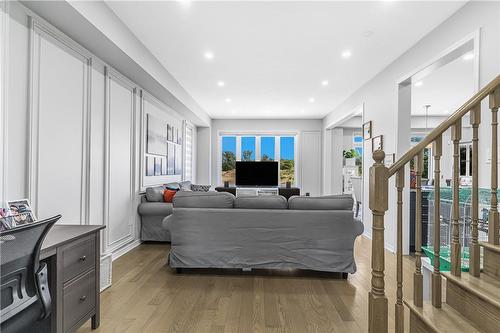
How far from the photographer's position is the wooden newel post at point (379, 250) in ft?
5.74

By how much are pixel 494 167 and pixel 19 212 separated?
314 cm

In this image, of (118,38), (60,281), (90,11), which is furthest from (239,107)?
(60,281)

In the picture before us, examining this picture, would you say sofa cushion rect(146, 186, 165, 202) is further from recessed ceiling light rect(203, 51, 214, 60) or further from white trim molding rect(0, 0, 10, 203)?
white trim molding rect(0, 0, 10, 203)

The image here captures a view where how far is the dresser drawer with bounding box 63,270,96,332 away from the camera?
178cm

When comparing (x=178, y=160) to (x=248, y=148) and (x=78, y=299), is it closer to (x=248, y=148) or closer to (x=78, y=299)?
(x=248, y=148)

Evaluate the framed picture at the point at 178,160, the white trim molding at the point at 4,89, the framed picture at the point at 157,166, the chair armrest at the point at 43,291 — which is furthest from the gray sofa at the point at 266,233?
the framed picture at the point at 178,160

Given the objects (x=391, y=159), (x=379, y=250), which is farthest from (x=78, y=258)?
(x=391, y=159)

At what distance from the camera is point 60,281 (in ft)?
5.68

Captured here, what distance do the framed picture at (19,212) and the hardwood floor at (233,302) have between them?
0.90 meters

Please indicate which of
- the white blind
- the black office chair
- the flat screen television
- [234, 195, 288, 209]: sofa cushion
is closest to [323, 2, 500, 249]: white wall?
[234, 195, 288, 209]: sofa cushion

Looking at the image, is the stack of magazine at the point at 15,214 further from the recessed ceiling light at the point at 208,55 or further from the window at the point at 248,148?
the window at the point at 248,148

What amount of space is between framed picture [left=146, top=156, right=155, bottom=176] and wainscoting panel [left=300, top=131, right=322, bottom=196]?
4918 mm

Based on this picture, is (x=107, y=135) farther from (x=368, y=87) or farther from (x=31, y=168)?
(x=368, y=87)

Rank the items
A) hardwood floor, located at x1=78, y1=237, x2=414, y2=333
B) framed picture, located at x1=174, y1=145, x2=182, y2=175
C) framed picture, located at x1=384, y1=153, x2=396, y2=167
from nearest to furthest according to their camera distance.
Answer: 1. hardwood floor, located at x1=78, y1=237, x2=414, y2=333
2. framed picture, located at x1=384, y1=153, x2=396, y2=167
3. framed picture, located at x1=174, y1=145, x2=182, y2=175
